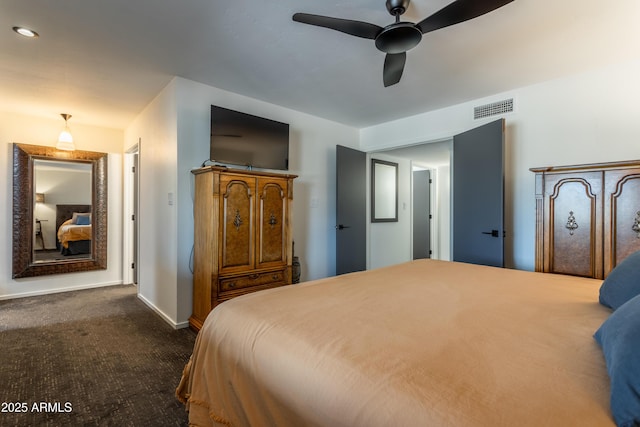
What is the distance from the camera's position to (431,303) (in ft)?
4.39

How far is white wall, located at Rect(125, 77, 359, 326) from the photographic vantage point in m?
2.88

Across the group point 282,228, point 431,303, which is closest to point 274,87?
point 282,228

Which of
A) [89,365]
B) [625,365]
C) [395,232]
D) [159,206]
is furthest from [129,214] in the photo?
[625,365]

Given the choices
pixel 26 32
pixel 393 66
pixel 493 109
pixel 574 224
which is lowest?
pixel 574 224

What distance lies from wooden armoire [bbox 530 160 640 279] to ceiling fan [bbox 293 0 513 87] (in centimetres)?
153

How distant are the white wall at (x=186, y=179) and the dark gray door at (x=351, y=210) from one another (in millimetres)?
186

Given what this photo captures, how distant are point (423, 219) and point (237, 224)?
503cm

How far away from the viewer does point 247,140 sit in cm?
321

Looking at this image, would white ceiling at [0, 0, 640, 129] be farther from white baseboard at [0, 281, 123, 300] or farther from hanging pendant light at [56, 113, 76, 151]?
white baseboard at [0, 281, 123, 300]

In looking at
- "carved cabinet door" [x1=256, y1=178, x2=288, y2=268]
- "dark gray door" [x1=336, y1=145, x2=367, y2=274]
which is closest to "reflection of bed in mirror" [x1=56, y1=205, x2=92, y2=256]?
"carved cabinet door" [x1=256, y1=178, x2=288, y2=268]

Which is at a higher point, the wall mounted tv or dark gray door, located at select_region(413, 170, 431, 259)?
the wall mounted tv

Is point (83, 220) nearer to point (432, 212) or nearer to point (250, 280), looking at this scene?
point (250, 280)

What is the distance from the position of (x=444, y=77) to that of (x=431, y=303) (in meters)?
2.39

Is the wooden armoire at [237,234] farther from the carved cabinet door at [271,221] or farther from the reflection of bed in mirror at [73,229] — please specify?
the reflection of bed in mirror at [73,229]
